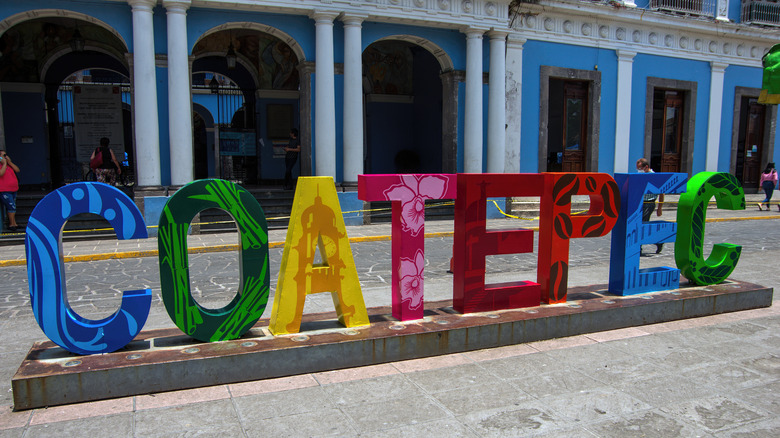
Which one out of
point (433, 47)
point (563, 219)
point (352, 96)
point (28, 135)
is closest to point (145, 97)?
point (352, 96)

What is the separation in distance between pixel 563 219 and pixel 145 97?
30.7 ft

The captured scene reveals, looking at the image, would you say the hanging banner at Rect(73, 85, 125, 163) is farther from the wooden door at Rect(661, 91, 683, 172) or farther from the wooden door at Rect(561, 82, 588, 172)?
the wooden door at Rect(661, 91, 683, 172)

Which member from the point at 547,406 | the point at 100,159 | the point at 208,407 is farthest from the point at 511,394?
the point at 100,159

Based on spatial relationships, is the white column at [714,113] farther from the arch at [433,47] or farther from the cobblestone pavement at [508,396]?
the cobblestone pavement at [508,396]

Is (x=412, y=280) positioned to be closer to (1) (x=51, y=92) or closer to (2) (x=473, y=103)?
(2) (x=473, y=103)

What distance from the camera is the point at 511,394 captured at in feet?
11.6

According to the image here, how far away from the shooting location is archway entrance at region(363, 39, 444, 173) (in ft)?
57.0

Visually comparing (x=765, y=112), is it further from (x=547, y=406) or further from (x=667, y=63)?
(x=547, y=406)

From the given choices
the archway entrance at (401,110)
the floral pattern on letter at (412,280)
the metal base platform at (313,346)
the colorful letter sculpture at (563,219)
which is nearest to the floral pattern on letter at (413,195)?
the floral pattern on letter at (412,280)

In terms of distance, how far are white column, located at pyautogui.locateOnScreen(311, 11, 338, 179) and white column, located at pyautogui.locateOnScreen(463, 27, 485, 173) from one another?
342 centimetres

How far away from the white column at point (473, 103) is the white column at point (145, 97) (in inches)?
279

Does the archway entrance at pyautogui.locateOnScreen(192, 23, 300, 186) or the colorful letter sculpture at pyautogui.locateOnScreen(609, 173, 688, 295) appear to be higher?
the archway entrance at pyautogui.locateOnScreen(192, 23, 300, 186)

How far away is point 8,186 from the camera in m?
10.4

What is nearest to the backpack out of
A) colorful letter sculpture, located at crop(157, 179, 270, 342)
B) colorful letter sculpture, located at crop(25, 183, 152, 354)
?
colorful letter sculpture, located at crop(25, 183, 152, 354)
